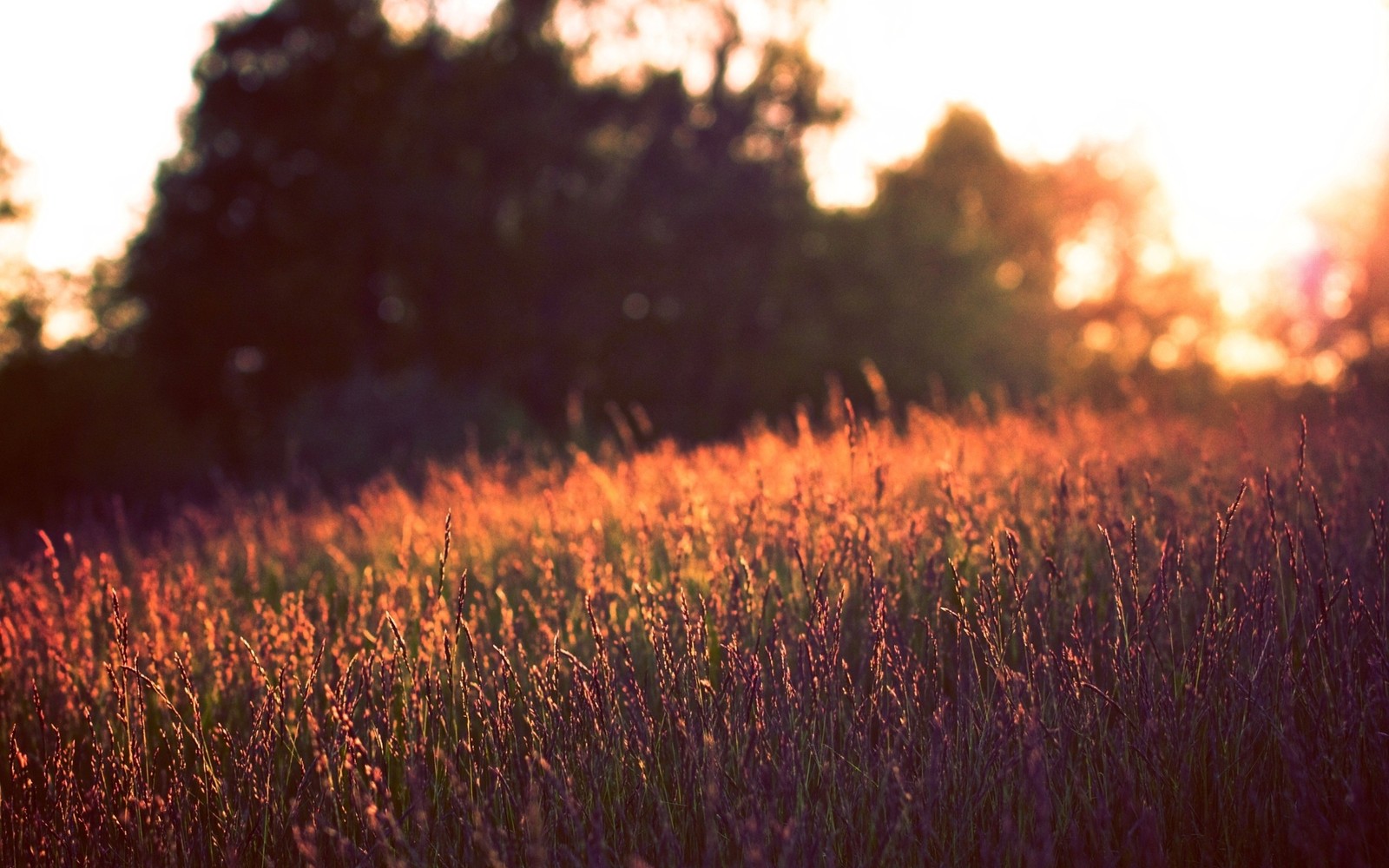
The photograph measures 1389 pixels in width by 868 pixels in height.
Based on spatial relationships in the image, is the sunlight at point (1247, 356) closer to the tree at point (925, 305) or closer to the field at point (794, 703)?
the tree at point (925, 305)

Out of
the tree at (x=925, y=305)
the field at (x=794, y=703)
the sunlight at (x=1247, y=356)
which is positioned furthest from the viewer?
the sunlight at (x=1247, y=356)

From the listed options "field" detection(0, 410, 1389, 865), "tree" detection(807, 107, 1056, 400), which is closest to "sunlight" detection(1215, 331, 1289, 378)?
"tree" detection(807, 107, 1056, 400)

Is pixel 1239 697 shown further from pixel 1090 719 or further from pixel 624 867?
pixel 624 867

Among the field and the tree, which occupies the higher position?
the tree

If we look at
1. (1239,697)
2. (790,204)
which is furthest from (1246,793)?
(790,204)

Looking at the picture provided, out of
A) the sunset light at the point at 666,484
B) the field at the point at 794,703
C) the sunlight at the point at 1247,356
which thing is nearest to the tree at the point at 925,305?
the sunset light at the point at 666,484

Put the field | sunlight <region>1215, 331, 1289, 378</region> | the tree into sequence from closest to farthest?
the field < the tree < sunlight <region>1215, 331, 1289, 378</region>

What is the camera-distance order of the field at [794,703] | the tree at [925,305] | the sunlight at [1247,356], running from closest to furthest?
the field at [794,703]
the tree at [925,305]
the sunlight at [1247,356]

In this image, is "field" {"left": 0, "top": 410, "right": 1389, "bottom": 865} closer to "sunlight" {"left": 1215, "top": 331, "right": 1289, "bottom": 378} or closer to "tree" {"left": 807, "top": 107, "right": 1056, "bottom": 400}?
"tree" {"left": 807, "top": 107, "right": 1056, "bottom": 400}

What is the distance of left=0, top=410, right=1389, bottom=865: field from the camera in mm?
1826

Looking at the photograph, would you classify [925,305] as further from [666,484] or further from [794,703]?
[794,703]

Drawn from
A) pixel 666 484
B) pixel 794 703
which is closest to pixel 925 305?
pixel 666 484

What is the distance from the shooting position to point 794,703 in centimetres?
209

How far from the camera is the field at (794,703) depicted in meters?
1.83
